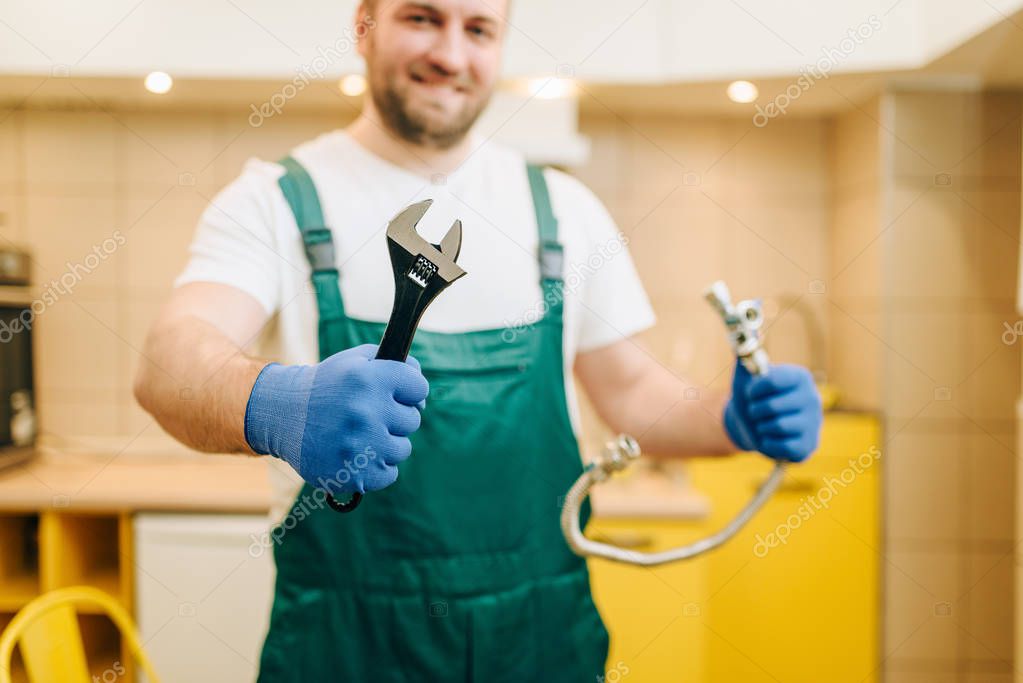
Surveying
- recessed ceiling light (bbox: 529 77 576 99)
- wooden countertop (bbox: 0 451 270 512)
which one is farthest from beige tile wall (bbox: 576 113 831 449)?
wooden countertop (bbox: 0 451 270 512)

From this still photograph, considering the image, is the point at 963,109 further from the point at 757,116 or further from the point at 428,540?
the point at 428,540

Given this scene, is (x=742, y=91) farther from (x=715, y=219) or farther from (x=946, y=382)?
(x=946, y=382)

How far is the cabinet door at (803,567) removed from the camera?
172cm

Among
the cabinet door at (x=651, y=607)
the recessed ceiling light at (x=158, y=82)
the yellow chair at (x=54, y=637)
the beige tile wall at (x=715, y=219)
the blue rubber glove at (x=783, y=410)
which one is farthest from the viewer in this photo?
the beige tile wall at (x=715, y=219)

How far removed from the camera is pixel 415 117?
89cm

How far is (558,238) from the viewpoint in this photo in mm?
938

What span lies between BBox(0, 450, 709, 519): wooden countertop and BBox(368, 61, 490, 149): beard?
854 millimetres

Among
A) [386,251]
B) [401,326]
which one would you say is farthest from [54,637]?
[401,326]

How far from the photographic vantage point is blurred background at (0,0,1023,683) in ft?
5.10

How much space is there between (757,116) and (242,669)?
5.46 feet

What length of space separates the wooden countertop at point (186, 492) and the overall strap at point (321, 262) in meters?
0.81

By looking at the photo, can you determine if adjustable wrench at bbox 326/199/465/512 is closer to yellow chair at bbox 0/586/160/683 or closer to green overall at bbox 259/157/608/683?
green overall at bbox 259/157/608/683

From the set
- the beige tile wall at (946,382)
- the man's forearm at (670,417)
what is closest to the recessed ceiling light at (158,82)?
the man's forearm at (670,417)

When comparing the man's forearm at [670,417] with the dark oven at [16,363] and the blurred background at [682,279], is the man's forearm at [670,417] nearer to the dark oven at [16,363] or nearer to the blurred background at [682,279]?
the blurred background at [682,279]
